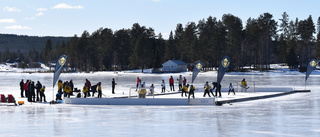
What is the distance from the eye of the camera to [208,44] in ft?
404

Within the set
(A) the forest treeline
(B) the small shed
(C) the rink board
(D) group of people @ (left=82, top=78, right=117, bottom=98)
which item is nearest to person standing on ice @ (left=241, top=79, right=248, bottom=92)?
(C) the rink board

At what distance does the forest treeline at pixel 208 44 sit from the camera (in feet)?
399

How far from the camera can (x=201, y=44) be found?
404 ft

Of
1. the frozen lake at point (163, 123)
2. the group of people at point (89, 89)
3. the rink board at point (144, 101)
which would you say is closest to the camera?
the frozen lake at point (163, 123)

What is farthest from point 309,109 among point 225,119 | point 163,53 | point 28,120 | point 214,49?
point 163,53

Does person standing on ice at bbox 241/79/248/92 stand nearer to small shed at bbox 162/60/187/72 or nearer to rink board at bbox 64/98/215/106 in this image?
rink board at bbox 64/98/215/106

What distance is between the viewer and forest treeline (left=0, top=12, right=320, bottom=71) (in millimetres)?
121562

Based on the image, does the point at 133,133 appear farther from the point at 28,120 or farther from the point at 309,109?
the point at 309,109

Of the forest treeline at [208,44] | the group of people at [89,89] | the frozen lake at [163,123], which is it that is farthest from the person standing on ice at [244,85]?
the forest treeline at [208,44]

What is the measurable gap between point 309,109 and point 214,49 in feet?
320

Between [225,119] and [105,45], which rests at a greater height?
[105,45]

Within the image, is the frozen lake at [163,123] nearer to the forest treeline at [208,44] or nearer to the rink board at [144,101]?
the rink board at [144,101]

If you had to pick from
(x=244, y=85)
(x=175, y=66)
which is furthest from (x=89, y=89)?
(x=175, y=66)

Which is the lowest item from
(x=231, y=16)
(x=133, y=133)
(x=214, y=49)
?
(x=133, y=133)
